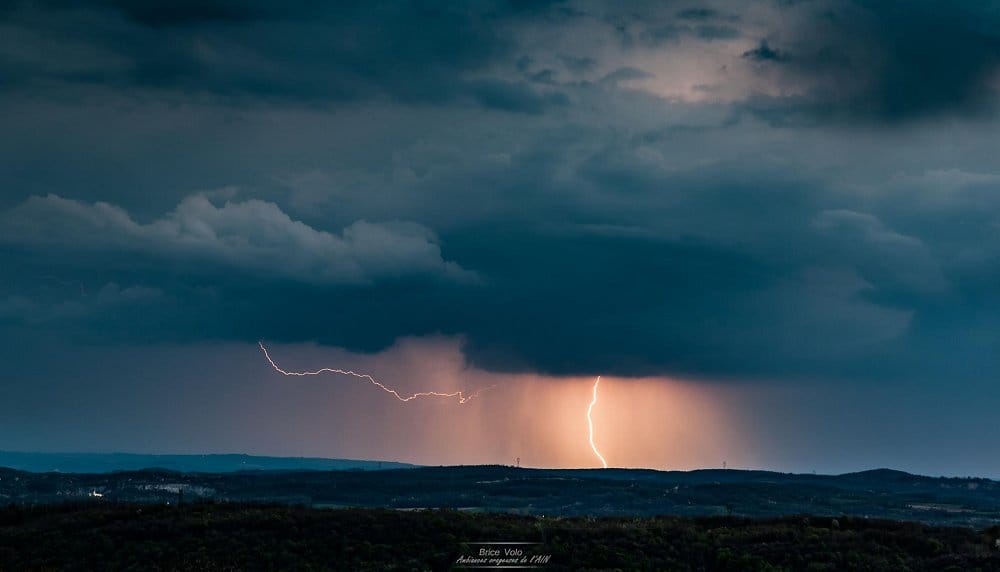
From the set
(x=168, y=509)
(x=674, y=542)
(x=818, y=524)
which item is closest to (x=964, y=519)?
(x=818, y=524)

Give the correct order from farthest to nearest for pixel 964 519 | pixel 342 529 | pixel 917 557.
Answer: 1. pixel 964 519
2. pixel 342 529
3. pixel 917 557

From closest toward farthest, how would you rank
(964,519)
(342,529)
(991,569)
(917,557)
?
(991,569) → (917,557) → (342,529) → (964,519)

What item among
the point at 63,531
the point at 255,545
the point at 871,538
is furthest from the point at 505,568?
the point at 63,531

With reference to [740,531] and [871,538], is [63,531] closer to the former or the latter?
[740,531]

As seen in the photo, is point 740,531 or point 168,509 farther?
point 168,509

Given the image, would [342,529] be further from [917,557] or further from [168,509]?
[917,557]

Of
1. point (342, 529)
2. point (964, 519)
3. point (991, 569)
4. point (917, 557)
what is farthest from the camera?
point (964, 519)
